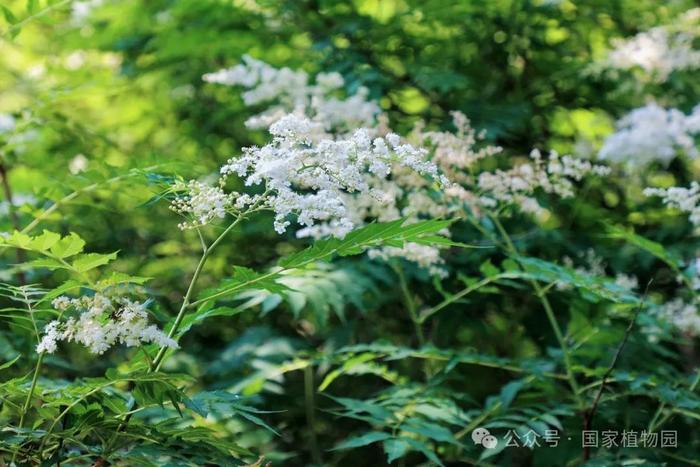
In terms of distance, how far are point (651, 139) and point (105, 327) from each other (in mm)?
2543

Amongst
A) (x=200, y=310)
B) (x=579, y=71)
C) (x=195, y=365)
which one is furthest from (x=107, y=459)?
(x=579, y=71)

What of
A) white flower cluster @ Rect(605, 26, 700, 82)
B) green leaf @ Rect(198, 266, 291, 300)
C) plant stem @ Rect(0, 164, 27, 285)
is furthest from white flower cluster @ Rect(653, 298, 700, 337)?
plant stem @ Rect(0, 164, 27, 285)

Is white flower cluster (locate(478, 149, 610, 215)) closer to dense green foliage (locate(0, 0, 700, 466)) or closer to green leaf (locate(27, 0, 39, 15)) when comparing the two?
dense green foliage (locate(0, 0, 700, 466))

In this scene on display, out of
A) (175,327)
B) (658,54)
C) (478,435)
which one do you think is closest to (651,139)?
(658,54)

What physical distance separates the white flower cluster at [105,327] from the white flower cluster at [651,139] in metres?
2.36

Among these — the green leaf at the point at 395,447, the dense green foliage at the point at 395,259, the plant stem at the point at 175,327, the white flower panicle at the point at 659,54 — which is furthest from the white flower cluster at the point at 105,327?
the white flower panicle at the point at 659,54

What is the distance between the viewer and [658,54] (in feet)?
13.2

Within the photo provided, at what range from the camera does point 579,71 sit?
4176 mm

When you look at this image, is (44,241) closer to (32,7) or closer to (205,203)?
(205,203)

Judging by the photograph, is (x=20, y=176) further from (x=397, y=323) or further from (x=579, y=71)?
(x=579, y=71)

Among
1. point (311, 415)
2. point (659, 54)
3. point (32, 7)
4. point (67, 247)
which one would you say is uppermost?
point (32, 7)

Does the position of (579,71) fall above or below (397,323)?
above

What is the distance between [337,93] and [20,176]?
1.90 meters

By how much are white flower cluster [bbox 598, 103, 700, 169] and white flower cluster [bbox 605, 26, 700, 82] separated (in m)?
0.43
